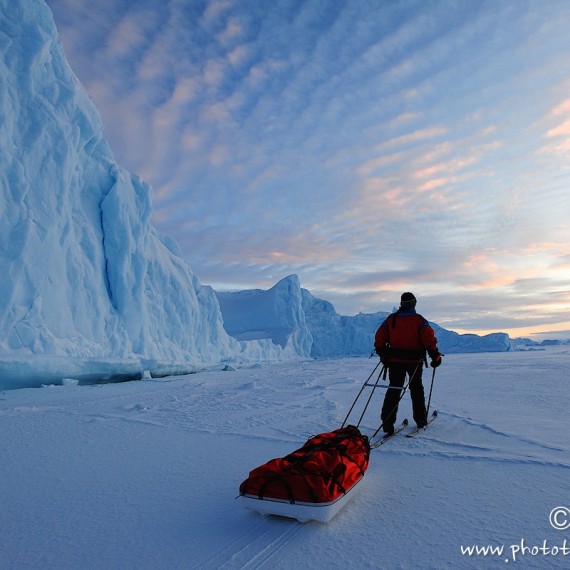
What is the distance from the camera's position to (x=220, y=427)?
4.82 m

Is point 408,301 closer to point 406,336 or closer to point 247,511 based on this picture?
point 406,336

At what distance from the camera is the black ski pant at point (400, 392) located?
13.5ft

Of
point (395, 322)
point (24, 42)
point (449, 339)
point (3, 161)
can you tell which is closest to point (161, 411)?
point (395, 322)

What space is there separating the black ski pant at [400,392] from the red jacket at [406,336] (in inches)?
3.1

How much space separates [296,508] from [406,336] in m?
2.61

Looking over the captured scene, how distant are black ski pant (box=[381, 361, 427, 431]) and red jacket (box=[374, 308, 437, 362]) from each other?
79 mm

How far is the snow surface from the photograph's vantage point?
74.1 inches

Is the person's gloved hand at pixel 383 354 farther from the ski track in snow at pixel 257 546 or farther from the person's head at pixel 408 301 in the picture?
the ski track in snow at pixel 257 546

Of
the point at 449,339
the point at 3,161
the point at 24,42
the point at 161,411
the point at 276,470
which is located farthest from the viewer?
the point at 449,339

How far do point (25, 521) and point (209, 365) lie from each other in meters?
21.0

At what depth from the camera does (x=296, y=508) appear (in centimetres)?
211

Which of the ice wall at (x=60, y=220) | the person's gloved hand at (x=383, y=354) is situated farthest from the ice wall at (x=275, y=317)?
the person's gloved hand at (x=383, y=354)

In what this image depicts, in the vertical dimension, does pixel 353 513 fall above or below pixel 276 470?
below

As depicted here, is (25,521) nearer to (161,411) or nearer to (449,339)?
(161,411)
